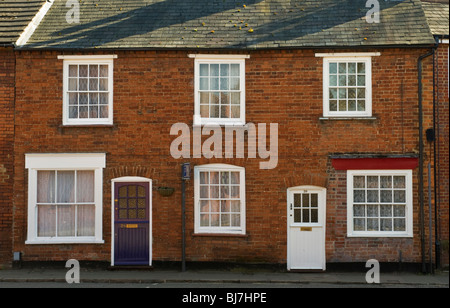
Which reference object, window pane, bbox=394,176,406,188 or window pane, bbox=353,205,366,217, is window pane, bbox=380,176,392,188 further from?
window pane, bbox=353,205,366,217

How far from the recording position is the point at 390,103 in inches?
508

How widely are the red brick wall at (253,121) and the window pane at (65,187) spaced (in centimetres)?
74

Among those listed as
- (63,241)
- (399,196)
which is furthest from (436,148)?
(63,241)

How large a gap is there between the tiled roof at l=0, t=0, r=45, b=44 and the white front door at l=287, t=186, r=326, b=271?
28.5ft

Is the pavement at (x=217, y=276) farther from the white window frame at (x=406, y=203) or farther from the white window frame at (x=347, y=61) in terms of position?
the white window frame at (x=347, y=61)

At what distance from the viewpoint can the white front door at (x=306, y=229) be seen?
504 inches

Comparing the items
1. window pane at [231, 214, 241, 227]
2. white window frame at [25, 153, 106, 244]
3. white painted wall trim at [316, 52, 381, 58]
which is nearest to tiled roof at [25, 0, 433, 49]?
white painted wall trim at [316, 52, 381, 58]

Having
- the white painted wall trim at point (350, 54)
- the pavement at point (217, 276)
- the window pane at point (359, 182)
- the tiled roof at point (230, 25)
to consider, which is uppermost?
the tiled roof at point (230, 25)

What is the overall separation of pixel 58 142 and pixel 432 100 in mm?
10210

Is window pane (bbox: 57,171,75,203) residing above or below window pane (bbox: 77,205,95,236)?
above

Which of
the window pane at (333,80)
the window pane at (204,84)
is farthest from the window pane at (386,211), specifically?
the window pane at (204,84)

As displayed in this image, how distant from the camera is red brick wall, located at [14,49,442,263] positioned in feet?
42.1

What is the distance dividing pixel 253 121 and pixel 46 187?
5952 mm
